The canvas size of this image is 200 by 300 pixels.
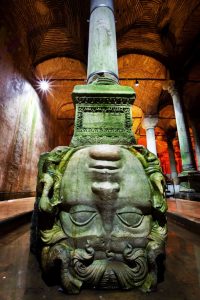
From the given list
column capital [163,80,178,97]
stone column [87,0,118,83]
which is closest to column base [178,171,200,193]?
column capital [163,80,178,97]

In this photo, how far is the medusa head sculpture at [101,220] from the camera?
1.14 metres

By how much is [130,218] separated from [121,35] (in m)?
8.81

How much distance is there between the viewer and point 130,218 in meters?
1.32

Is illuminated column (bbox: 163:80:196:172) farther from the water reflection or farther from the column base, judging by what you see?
the water reflection

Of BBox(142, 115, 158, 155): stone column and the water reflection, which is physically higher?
BBox(142, 115, 158, 155): stone column

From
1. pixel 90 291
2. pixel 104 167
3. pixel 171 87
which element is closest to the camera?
pixel 90 291

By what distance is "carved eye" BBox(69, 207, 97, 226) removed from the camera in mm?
1297

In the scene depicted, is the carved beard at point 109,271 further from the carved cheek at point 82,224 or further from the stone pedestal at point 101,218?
the carved cheek at point 82,224

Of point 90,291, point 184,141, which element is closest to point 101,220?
point 90,291

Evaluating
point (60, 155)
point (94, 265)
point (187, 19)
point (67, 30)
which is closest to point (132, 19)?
point (187, 19)

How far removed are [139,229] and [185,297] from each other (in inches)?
16.9

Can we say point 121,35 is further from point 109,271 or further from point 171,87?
point 109,271

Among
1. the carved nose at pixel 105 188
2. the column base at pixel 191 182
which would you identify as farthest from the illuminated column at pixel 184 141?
the carved nose at pixel 105 188

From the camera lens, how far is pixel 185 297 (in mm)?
1047
